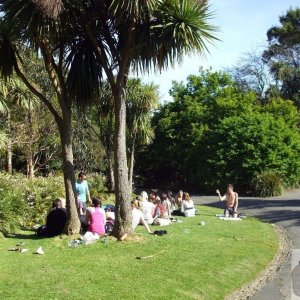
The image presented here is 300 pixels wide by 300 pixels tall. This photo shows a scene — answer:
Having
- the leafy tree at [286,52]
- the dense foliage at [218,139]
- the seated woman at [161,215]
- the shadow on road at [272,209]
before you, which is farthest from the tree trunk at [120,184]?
the leafy tree at [286,52]

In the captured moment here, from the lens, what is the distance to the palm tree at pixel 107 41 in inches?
380

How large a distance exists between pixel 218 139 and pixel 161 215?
580 inches

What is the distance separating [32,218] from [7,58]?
5009 mm

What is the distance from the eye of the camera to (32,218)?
13.9 meters

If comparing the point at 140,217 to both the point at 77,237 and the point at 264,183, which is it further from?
the point at 264,183

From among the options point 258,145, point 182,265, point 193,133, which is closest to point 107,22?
point 182,265

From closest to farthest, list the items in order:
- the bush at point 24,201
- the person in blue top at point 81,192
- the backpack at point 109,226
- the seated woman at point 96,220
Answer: the seated woman at point 96,220 → the backpack at point 109,226 → the bush at point 24,201 → the person in blue top at point 81,192

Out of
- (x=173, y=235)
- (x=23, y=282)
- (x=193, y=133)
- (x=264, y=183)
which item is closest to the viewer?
(x=23, y=282)

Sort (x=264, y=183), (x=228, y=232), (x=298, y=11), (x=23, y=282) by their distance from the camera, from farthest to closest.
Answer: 1. (x=298, y=11)
2. (x=264, y=183)
3. (x=228, y=232)
4. (x=23, y=282)

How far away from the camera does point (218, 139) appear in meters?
29.0

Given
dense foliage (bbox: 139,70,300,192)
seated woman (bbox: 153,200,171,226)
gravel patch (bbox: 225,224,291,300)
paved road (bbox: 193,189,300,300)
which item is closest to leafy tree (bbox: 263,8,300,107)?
dense foliage (bbox: 139,70,300,192)

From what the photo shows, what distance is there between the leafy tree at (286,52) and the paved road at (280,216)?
1836cm

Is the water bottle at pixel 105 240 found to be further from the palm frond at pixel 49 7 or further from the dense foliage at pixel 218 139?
the dense foliage at pixel 218 139

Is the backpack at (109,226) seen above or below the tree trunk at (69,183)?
below
